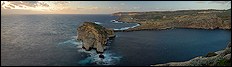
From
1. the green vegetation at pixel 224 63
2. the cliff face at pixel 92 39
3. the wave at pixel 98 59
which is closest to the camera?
the green vegetation at pixel 224 63

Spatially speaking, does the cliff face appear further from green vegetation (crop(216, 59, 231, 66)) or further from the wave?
green vegetation (crop(216, 59, 231, 66))

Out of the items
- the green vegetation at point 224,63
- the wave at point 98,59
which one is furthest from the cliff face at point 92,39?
the green vegetation at point 224,63

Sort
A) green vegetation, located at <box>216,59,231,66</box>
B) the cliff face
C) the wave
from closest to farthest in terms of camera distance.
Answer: green vegetation, located at <box>216,59,231,66</box> → the wave → the cliff face

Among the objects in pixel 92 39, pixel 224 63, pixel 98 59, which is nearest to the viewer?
pixel 224 63

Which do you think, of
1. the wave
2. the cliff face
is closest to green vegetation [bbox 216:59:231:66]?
the wave

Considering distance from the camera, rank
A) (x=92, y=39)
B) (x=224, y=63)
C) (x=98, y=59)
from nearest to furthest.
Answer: (x=224, y=63)
(x=98, y=59)
(x=92, y=39)

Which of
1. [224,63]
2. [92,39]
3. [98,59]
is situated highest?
[92,39]

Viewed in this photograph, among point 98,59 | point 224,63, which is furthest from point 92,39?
point 224,63

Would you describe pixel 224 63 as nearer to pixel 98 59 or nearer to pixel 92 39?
pixel 98 59

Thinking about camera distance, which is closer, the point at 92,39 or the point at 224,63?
the point at 224,63

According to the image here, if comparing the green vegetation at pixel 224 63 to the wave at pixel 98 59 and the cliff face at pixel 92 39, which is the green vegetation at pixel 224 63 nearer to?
the wave at pixel 98 59

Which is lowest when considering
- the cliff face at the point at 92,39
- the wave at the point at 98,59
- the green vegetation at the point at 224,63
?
the wave at the point at 98,59

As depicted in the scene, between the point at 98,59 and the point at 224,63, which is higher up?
the point at 224,63
